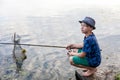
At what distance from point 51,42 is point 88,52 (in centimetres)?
655

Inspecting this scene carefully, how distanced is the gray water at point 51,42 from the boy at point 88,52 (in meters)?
Result: 1.73

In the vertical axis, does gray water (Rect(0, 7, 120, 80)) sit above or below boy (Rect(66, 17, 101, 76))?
below

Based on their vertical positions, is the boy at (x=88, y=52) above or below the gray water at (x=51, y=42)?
above

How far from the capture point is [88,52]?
734cm

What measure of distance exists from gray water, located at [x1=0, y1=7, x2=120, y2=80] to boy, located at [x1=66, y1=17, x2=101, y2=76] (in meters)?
1.73

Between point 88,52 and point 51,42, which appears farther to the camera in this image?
point 51,42

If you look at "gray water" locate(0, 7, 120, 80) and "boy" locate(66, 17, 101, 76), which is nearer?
"boy" locate(66, 17, 101, 76)

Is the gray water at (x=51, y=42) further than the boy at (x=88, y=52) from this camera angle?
Yes

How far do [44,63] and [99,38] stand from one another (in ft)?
15.1

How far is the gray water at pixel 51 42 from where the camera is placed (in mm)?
9961

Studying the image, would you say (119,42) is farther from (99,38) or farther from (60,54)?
(60,54)

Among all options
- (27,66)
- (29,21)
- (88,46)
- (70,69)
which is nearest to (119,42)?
(70,69)

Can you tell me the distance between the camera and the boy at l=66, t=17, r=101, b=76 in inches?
287

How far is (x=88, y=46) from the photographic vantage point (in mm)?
7289
